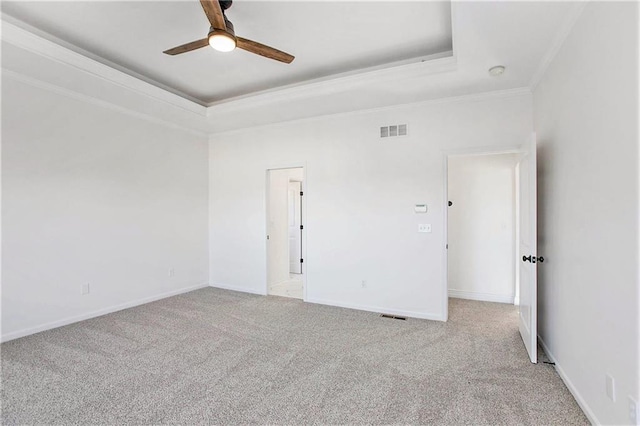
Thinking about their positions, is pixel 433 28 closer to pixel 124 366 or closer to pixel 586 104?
pixel 586 104

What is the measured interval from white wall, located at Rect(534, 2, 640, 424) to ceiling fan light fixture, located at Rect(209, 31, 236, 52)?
7.89ft

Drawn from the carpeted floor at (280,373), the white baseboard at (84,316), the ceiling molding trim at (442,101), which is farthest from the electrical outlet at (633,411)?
the white baseboard at (84,316)

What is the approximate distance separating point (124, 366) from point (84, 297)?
170 centimetres

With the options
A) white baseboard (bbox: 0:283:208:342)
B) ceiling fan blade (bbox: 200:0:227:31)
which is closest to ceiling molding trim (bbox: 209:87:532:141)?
ceiling fan blade (bbox: 200:0:227:31)

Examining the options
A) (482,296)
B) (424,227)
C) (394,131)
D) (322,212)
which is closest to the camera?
(424,227)

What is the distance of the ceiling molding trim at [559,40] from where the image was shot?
2.08m

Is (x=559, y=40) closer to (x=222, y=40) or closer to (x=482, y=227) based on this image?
(x=222, y=40)

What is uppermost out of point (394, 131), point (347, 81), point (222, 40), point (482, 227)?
point (347, 81)

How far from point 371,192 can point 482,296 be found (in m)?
2.40

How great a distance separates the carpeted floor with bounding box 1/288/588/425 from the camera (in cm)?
208

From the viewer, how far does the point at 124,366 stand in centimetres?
271

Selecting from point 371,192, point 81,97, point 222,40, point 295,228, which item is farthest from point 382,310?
point 81,97

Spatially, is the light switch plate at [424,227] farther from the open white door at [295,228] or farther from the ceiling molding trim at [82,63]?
the ceiling molding trim at [82,63]

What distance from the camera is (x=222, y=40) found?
2395 millimetres
